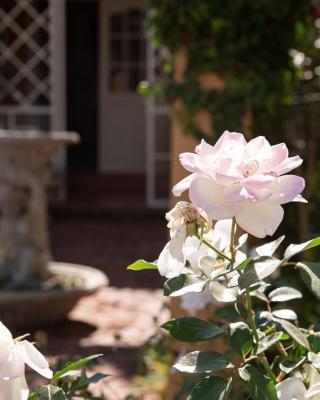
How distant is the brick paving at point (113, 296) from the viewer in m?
4.95

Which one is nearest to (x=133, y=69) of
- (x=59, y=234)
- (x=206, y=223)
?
(x=59, y=234)

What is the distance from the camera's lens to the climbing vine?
3738mm

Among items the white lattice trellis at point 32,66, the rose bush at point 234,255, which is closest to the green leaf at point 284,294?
the rose bush at point 234,255

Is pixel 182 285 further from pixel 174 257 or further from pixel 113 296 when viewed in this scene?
pixel 113 296

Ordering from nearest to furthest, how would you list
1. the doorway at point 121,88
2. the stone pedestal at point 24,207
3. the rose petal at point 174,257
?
the rose petal at point 174,257
the stone pedestal at point 24,207
the doorway at point 121,88

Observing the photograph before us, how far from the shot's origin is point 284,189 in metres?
1.09

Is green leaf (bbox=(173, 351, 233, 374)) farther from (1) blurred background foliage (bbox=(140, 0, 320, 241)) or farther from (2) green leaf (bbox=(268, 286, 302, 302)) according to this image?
(1) blurred background foliage (bbox=(140, 0, 320, 241))

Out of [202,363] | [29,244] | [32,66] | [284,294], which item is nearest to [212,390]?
[202,363]

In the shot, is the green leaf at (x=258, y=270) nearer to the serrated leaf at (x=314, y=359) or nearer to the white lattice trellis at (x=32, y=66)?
the serrated leaf at (x=314, y=359)

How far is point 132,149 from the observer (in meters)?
12.3

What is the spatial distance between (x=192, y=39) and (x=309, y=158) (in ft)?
2.51

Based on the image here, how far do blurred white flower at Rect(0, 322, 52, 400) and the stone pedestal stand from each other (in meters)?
4.89

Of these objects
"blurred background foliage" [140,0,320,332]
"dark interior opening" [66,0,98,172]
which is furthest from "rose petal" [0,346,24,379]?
"dark interior opening" [66,0,98,172]

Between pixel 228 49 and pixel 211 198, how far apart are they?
2.71 metres
